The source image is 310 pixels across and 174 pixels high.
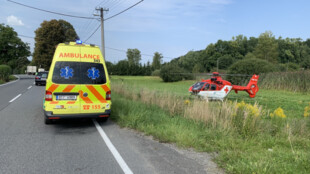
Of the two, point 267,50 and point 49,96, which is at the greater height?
point 267,50

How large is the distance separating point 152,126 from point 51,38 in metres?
46.9

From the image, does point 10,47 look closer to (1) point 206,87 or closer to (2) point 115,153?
(1) point 206,87

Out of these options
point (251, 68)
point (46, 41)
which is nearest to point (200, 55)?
point (46, 41)

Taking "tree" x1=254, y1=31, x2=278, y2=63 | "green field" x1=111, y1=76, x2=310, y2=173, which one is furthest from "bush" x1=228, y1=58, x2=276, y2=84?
"tree" x1=254, y1=31, x2=278, y2=63

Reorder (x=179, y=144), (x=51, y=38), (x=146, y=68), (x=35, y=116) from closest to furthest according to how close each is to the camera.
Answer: (x=179, y=144), (x=35, y=116), (x=51, y=38), (x=146, y=68)

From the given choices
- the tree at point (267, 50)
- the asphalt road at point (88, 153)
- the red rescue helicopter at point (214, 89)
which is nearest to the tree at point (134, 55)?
the tree at point (267, 50)

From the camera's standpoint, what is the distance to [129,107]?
8.49 metres

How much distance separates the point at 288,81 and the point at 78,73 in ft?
70.9

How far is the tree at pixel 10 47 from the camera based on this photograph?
1736 inches

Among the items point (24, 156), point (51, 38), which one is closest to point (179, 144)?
point (24, 156)

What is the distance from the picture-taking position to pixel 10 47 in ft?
147

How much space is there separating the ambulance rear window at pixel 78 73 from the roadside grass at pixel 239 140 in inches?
65.8

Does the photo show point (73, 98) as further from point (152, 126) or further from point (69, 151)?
point (152, 126)

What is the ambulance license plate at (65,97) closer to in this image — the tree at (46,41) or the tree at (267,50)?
the tree at (46,41)
